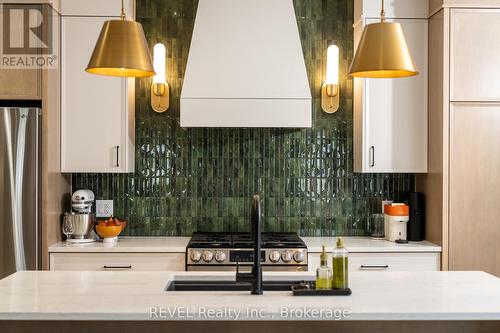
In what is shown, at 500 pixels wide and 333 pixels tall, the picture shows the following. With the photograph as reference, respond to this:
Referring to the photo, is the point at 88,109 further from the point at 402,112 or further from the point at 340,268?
the point at 340,268

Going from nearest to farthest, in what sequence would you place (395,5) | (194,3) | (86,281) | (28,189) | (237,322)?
(237,322) < (86,281) < (28,189) < (395,5) < (194,3)

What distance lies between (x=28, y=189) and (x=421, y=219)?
8.88ft

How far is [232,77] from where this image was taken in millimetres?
4289

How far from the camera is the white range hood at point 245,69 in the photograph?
4.25 meters

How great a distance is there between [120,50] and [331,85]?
2.55 metres

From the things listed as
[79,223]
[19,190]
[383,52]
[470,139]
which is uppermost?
[383,52]

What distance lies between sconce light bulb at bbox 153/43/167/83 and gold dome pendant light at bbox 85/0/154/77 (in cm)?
215

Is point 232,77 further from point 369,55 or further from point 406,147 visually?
point 369,55

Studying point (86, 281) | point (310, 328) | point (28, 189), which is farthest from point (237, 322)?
point (28, 189)

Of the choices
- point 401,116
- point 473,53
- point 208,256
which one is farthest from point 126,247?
point 473,53

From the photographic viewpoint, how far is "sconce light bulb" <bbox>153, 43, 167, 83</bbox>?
15.1 ft

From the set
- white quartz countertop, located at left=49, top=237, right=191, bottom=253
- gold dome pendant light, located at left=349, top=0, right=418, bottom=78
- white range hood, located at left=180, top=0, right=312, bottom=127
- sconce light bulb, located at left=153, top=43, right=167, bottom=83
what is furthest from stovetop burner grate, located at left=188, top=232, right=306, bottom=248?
gold dome pendant light, located at left=349, top=0, right=418, bottom=78

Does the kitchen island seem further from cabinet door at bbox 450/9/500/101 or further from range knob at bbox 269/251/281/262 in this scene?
cabinet door at bbox 450/9/500/101

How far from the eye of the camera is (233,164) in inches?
189
